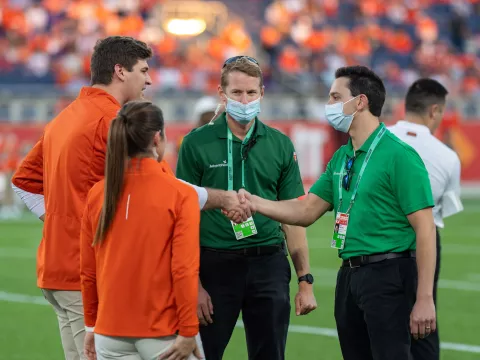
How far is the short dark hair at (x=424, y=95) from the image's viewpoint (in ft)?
22.0

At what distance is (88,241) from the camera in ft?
14.0

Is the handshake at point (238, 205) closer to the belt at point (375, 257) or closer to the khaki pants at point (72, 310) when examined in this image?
the belt at point (375, 257)

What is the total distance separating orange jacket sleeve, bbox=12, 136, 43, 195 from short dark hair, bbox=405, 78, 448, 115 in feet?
9.17

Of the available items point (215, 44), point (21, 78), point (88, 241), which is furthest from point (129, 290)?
point (215, 44)

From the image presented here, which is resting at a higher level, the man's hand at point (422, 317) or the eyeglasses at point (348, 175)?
the eyeglasses at point (348, 175)

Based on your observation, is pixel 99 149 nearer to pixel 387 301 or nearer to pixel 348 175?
pixel 348 175

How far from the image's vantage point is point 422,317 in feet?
15.5

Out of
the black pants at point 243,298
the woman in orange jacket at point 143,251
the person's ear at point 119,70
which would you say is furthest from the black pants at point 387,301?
the person's ear at point 119,70

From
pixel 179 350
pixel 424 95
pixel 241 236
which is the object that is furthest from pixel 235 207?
pixel 424 95

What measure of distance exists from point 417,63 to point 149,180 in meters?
28.5

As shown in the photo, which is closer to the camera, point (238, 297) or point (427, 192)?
point (427, 192)

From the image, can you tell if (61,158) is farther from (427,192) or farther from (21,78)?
(21,78)

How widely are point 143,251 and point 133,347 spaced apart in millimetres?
418

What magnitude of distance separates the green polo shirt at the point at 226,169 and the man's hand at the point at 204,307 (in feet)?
0.95
